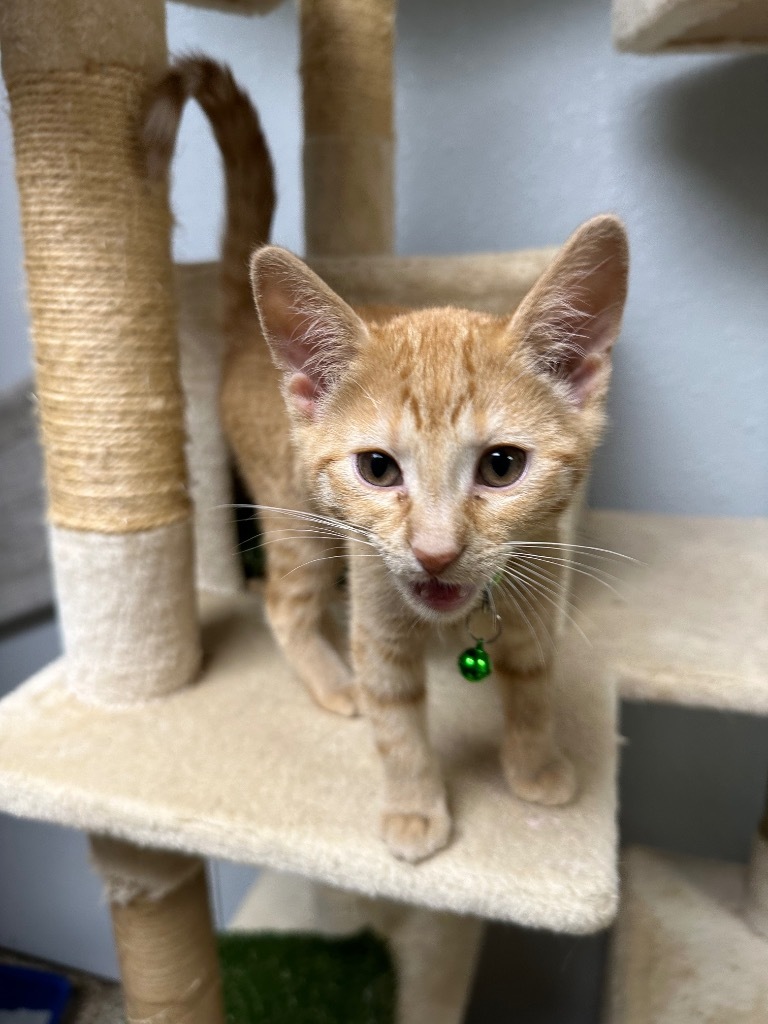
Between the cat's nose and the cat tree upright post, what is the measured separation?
0.45m

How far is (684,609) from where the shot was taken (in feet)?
3.17

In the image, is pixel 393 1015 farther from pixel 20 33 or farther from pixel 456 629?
pixel 20 33

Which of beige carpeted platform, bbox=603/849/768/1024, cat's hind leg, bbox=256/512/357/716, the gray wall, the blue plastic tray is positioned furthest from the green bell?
the blue plastic tray

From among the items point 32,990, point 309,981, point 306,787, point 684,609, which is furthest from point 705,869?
point 32,990

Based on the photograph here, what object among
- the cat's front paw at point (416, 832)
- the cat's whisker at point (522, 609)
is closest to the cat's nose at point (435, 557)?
the cat's whisker at point (522, 609)

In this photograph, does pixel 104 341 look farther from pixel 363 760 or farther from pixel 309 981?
pixel 309 981

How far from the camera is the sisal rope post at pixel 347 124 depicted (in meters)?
1.04

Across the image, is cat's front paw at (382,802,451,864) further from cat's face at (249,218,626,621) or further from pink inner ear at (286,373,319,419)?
pink inner ear at (286,373,319,419)

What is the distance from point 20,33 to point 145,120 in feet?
0.44

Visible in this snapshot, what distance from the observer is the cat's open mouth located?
1.76 feet

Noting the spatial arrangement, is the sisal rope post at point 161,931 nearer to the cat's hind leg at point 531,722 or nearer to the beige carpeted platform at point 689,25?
the cat's hind leg at point 531,722

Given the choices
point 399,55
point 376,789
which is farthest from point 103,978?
point 399,55

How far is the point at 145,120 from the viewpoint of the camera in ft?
2.47

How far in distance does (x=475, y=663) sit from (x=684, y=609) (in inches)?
18.1
